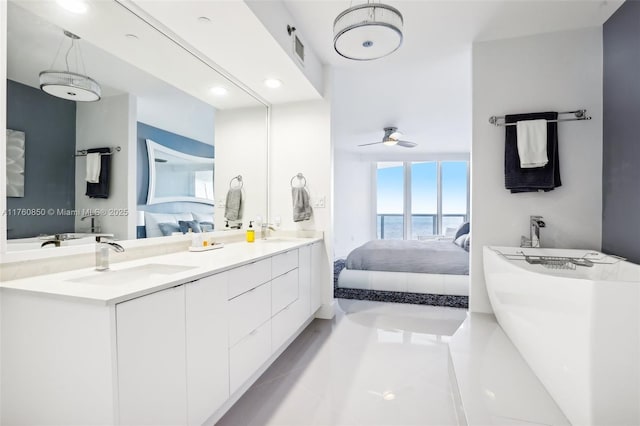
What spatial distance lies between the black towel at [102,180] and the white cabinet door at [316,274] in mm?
1705

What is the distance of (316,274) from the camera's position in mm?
3037

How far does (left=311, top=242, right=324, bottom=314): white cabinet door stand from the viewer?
292 cm

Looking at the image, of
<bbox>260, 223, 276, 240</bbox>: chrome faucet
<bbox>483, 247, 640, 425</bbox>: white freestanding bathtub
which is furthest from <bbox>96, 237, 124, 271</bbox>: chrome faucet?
<bbox>483, 247, 640, 425</bbox>: white freestanding bathtub

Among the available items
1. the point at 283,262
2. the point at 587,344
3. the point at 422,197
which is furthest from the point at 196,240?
the point at 422,197

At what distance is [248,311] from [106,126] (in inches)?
50.5

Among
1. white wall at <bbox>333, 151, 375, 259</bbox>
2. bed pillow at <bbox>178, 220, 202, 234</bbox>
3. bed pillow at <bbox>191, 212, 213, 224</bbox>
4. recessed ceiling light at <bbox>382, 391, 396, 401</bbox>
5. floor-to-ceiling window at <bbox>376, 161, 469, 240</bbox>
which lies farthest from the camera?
floor-to-ceiling window at <bbox>376, 161, 469, 240</bbox>

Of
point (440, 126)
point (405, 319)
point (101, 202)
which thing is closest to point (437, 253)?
point (405, 319)

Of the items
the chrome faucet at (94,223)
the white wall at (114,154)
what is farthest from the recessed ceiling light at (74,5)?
the chrome faucet at (94,223)

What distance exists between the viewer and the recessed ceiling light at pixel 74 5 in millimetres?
1484

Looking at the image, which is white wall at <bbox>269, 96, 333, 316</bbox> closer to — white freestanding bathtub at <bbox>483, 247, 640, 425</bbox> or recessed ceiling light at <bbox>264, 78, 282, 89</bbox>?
recessed ceiling light at <bbox>264, 78, 282, 89</bbox>

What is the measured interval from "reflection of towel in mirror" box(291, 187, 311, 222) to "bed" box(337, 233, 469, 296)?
1.21 m

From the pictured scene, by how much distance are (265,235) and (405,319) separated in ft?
5.43

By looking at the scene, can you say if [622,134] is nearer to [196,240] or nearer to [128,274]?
[196,240]

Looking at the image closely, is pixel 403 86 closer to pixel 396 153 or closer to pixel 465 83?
pixel 465 83
